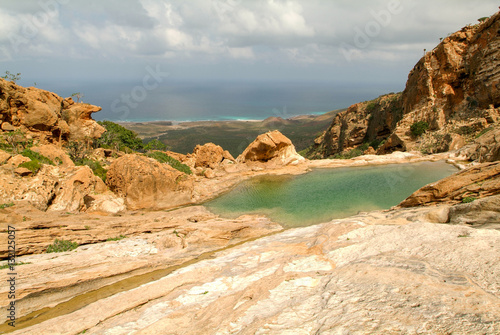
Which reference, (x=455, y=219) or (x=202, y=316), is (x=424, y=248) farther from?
(x=202, y=316)

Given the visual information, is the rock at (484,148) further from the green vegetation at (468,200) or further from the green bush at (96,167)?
the green bush at (96,167)

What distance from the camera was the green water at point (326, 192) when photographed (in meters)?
20.2

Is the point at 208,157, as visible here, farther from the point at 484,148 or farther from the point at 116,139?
the point at 484,148

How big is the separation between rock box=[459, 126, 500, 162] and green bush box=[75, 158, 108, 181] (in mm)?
28507

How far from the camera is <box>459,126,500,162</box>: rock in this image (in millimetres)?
20633

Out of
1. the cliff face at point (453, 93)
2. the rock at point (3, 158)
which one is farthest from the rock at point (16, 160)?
the cliff face at point (453, 93)

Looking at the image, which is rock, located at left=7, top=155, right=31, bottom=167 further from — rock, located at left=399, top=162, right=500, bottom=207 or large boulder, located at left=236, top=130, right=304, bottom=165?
rock, located at left=399, top=162, right=500, bottom=207

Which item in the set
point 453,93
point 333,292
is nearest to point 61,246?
point 333,292

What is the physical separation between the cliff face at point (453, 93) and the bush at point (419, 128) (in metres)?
0.37

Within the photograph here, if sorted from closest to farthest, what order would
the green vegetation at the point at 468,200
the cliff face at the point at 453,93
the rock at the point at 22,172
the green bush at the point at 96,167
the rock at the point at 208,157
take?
the green vegetation at the point at 468,200 → the rock at the point at 22,172 → the green bush at the point at 96,167 → the cliff face at the point at 453,93 → the rock at the point at 208,157

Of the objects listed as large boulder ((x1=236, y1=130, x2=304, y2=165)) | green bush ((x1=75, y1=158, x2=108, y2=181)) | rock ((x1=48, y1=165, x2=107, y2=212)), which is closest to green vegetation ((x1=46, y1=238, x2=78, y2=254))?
rock ((x1=48, y1=165, x2=107, y2=212))

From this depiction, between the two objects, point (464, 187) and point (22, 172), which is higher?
point (22, 172)

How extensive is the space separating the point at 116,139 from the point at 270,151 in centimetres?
1853

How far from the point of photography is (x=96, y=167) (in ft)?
81.8
